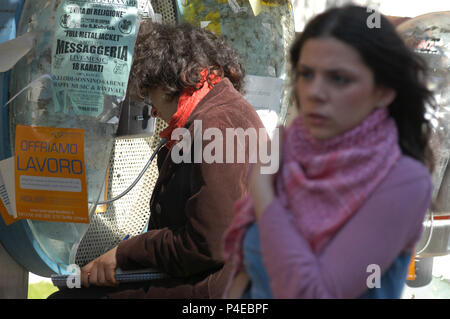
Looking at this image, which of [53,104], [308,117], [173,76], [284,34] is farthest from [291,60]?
[284,34]

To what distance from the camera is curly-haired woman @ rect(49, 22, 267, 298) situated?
1795mm

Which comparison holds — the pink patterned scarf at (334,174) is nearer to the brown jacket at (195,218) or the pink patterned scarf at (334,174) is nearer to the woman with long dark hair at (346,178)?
the woman with long dark hair at (346,178)

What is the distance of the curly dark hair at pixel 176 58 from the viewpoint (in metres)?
2.06

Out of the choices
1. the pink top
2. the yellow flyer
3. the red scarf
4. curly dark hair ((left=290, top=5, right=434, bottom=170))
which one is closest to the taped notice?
the red scarf

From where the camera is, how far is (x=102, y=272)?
198 cm

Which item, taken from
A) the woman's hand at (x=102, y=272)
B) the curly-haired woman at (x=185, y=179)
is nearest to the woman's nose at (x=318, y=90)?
the curly-haired woman at (x=185, y=179)

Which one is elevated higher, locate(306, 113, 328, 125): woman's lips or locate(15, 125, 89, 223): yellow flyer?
locate(306, 113, 328, 125): woman's lips

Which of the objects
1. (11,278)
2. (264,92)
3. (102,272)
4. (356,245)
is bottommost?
(11,278)

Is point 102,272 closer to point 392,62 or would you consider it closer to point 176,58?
point 176,58

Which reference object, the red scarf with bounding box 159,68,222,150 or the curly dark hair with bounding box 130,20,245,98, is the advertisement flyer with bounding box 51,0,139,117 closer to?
the curly dark hair with bounding box 130,20,245,98

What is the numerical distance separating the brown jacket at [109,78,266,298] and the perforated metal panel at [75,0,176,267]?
595 mm

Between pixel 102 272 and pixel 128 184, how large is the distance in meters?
0.72

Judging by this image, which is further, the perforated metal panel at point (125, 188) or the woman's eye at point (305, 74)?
the perforated metal panel at point (125, 188)

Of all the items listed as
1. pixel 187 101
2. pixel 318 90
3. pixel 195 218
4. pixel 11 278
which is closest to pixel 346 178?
pixel 318 90
